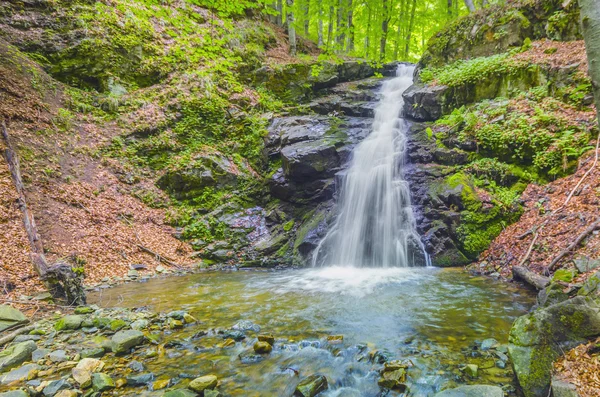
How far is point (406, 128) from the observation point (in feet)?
38.7

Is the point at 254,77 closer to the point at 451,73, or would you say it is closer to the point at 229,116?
the point at 229,116

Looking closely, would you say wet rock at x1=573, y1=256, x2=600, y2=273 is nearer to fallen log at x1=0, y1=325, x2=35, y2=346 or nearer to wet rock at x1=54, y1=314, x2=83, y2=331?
wet rock at x1=54, y1=314, x2=83, y2=331

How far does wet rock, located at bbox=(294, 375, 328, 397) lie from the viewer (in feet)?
9.71

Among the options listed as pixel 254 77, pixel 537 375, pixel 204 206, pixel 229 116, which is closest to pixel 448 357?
pixel 537 375

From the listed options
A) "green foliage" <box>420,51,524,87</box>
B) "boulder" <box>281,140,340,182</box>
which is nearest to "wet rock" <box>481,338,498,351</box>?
"boulder" <box>281,140,340,182</box>

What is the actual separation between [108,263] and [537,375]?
8.52m

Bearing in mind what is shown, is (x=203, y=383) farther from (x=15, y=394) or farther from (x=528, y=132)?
(x=528, y=132)

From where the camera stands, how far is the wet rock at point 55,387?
2834 millimetres

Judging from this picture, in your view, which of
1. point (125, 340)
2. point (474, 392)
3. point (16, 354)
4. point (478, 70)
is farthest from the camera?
point (478, 70)

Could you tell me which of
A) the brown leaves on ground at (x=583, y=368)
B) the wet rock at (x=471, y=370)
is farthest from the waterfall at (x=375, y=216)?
the brown leaves on ground at (x=583, y=368)

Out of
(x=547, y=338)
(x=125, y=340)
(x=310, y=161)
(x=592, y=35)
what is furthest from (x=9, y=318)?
(x=310, y=161)

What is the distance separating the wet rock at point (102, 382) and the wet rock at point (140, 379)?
0.50 feet

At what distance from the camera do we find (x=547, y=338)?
2.76 m

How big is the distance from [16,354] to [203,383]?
2264 millimetres
